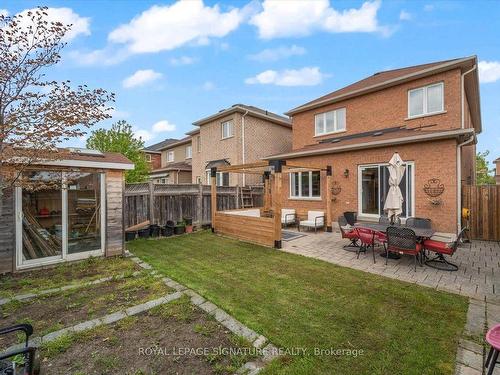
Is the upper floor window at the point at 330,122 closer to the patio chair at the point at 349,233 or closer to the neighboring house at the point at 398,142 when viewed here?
the neighboring house at the point at 398,142

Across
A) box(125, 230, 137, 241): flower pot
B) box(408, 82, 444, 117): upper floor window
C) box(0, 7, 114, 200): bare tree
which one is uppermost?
box(408, 82, 444, 117): upper floor window

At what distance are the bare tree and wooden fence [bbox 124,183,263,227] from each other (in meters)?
5.22

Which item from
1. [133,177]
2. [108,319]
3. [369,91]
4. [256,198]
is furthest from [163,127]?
[108,319]

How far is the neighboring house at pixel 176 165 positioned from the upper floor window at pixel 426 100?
18.1 m

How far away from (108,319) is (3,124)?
3586mm

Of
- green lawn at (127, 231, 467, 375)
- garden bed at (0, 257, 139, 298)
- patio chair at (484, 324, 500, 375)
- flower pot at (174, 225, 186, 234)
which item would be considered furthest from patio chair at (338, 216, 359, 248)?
flower pot at (174, 225, 186, 234)

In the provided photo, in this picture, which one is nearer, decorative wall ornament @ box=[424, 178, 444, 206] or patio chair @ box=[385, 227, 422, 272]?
patio chair @ box=[385, 227, 422, 272]

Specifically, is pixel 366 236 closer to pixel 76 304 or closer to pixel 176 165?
pixel 76 304

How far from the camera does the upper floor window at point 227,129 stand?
17766 mm

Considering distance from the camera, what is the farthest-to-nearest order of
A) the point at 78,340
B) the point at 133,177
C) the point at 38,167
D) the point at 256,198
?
the point at 133,177, the point at 256,198, the point at 38,167, the point at 78,340

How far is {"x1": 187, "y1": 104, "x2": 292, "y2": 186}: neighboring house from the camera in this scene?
17312mm

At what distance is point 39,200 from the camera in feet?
21.3

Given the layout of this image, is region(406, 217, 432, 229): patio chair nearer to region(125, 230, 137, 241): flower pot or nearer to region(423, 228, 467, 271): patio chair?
region(423, 228, 467, 271): patio chair

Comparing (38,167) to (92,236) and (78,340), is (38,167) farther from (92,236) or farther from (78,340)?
(78,340)
